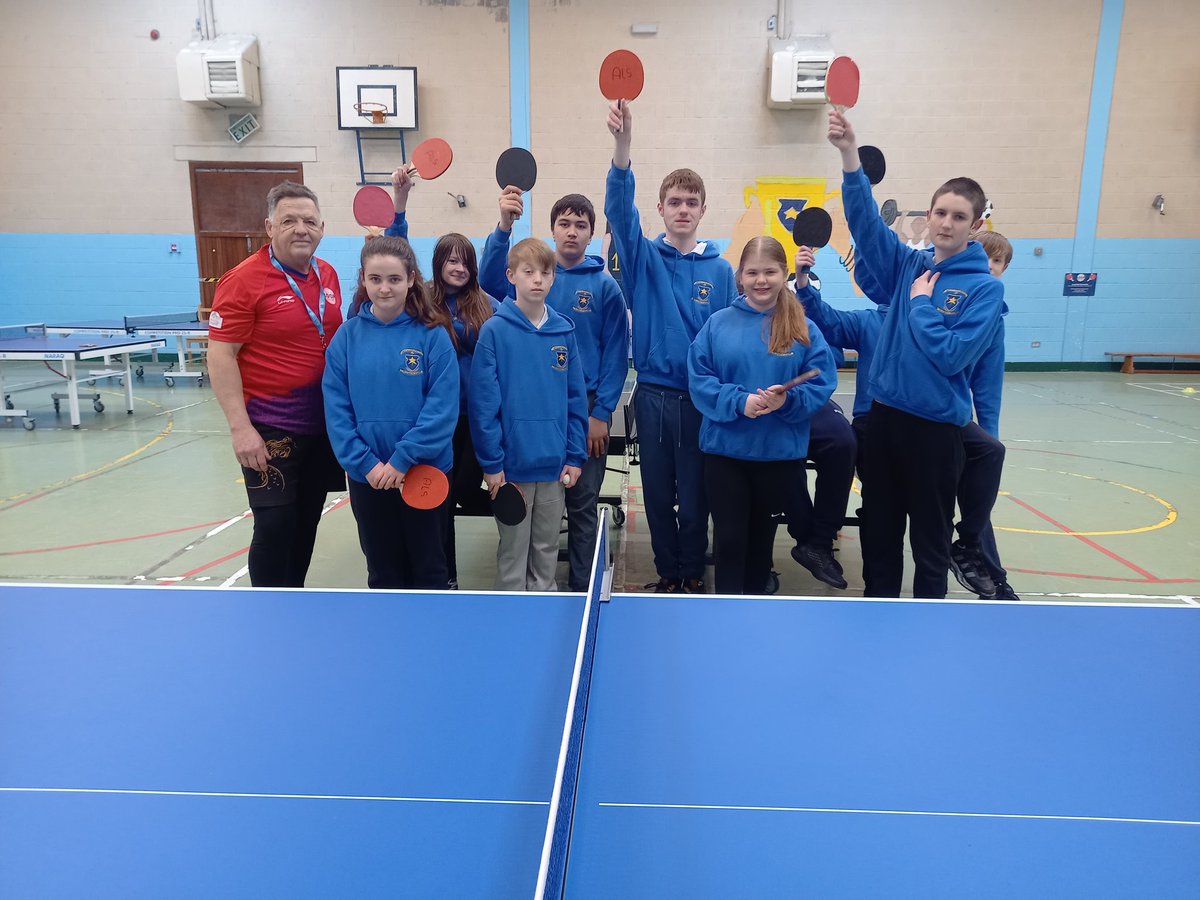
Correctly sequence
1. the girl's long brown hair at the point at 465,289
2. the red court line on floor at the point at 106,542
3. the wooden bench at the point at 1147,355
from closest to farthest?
the girl's long brown hair at the point at 465,289 < the red court line on floor at the point at 106,542 < the wooden bench at the point at 1147,355

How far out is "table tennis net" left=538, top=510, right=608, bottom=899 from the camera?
80cm

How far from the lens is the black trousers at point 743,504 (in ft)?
9.06

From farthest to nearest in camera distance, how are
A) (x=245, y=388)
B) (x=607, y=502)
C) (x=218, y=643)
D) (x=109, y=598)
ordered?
(x=607, y=502)
(x=245, y=388)
(x=109, y=598)
(x=218, y=643)

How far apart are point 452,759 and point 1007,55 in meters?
11.9

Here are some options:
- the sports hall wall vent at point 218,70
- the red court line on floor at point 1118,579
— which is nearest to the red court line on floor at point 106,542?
the red court line on floor at point 1118,579

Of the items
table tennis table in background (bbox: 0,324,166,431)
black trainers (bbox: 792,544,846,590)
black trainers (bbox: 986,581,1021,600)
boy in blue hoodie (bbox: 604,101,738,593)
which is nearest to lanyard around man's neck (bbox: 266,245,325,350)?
boy in blue hoodie (bbox: 604,101,738,593)

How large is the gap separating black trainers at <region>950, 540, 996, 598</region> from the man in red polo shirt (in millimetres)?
2585

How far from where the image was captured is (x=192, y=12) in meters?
10.1

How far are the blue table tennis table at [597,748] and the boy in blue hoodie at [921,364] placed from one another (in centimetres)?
101

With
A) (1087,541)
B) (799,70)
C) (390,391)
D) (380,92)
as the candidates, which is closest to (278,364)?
(390,391)

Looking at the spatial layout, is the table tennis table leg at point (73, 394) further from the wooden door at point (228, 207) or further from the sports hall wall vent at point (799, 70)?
the sports hall wall vent at point (799, 70)

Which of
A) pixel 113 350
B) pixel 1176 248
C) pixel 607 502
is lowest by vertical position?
pixel 607 502

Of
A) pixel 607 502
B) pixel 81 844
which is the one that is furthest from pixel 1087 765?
pixel 607 502

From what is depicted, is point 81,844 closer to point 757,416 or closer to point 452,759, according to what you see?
point 452,759
